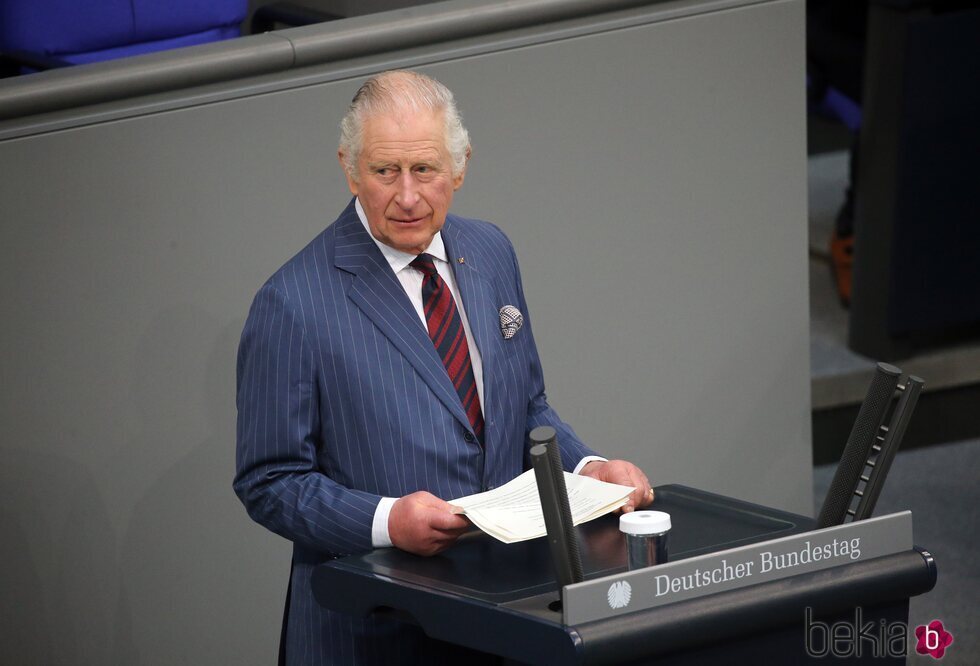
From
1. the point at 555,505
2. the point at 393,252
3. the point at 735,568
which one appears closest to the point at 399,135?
the point at 393,252

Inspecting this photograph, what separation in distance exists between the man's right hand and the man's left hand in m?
0.25

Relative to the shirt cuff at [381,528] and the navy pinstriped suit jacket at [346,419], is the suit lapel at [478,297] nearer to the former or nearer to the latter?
the navy pinstriped suit jacket at [346,419]

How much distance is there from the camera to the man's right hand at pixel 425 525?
6.25 feet

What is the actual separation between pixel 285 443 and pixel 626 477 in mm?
481

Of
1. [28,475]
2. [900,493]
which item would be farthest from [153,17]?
[900,493]

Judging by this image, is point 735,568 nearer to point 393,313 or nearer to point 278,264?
point 393,313

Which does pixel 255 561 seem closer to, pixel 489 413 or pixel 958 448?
pixel 489 413

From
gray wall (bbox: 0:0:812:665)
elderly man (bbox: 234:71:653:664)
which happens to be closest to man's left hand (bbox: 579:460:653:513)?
elderly man (bbox: 234:71:653:664)

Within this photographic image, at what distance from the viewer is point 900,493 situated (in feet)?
16.1

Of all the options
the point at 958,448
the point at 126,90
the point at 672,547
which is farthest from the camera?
the point at 958,448

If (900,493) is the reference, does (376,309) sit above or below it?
above

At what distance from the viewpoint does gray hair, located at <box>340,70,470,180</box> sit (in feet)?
6.72

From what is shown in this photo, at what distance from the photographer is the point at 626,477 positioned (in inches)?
82.6

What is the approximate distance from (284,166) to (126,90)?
37cm
